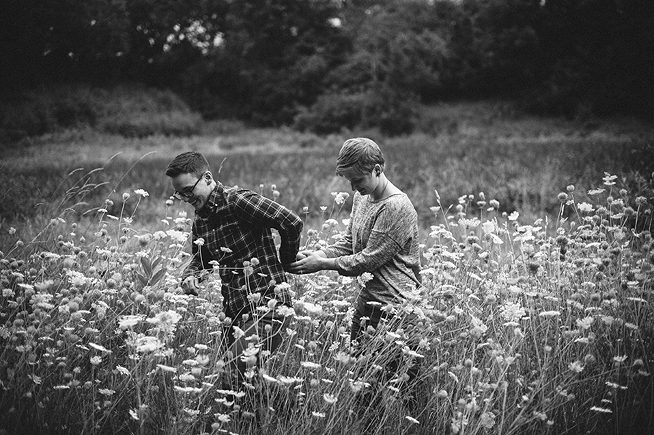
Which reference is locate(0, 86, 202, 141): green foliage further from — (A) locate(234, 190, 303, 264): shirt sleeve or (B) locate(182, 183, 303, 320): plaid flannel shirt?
(A) locate(234, 190, 303, 264): shirt sleeve

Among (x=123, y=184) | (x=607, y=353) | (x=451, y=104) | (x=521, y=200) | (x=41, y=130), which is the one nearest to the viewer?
(x=607, y=353)

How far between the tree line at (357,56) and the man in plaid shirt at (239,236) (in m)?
26.7

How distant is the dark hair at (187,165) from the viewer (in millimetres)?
2986

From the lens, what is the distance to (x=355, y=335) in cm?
337

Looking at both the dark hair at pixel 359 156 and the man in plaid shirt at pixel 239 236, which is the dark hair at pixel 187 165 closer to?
the man in plaid shirt at pixel 239 236

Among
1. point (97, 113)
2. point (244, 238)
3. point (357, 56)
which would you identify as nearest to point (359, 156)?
point (244, 238)

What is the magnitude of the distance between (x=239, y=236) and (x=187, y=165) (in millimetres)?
498

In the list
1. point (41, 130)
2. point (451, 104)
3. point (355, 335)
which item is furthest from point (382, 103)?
point (355, 335)

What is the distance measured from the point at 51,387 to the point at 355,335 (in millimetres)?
1715

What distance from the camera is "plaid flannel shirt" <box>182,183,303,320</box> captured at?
3039 mm

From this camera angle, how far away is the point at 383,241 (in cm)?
298

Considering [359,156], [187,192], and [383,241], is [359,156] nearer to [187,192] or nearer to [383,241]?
[383,241]

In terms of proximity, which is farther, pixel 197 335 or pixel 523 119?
pixel 523 119

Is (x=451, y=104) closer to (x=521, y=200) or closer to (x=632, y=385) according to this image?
(x=521, y=200)
